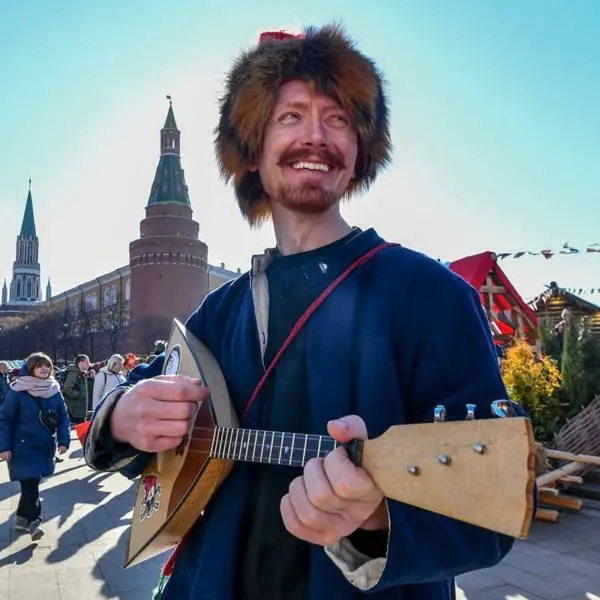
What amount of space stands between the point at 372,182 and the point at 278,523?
50.9 inches

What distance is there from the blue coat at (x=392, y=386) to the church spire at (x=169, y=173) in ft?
189

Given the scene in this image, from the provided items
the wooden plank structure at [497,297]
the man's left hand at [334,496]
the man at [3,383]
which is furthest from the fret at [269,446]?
the man at [3,383]

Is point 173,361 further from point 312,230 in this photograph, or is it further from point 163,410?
point 312,230

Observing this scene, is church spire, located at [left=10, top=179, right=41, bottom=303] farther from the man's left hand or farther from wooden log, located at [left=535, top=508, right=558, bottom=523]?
the man's left hand

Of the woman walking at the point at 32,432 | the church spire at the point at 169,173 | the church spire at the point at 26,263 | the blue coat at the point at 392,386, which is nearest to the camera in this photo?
the blue coat at the point at 392,386

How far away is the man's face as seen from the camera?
66.6 inches

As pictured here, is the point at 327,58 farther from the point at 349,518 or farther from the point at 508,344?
the point at 508,344

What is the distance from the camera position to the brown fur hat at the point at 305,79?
1.80 meters

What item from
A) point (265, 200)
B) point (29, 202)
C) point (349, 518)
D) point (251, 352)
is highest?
point (29, 202)

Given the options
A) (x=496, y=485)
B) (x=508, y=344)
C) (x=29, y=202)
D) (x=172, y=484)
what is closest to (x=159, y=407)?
(x=172, y=484)

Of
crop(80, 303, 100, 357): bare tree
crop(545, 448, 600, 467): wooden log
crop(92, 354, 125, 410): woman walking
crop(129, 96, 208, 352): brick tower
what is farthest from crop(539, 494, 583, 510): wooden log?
crop(129, 96, 208, 352): brick tower

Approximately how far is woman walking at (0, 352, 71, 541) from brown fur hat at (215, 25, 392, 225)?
5.05m

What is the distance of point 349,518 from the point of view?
100 centimetres

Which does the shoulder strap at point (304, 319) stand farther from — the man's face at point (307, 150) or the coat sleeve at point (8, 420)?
the coat sleeve at point (8, 420)
